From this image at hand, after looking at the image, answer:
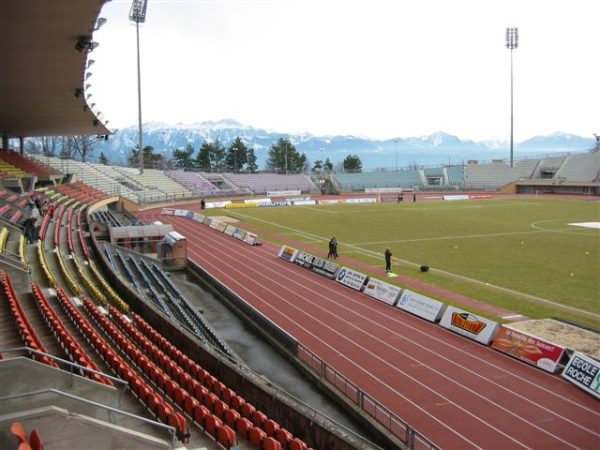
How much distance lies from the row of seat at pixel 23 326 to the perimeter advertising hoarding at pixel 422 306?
12.0m

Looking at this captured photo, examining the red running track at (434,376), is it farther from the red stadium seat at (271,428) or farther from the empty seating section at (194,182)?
the empty seating section at (194,182)

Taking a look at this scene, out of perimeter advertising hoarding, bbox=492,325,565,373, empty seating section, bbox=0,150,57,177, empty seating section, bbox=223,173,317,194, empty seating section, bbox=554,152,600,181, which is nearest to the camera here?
perimeter advertising hoarding, bbox=492,325,565,373

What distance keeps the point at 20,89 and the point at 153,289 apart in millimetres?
11378

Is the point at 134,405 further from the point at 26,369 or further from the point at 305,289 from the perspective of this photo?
the point at 305,289

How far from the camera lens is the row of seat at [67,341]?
9.34 meters

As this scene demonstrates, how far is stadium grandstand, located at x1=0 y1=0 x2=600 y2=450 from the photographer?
298 inches

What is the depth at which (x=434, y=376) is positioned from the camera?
13.6m

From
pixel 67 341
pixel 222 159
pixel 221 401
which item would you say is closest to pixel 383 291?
pixel 221 401

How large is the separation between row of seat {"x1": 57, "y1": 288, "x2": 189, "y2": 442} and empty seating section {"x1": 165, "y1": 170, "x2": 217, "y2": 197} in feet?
225

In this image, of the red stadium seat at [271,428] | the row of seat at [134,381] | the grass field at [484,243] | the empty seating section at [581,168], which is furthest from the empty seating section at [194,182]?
the red stadium seat at [271,428]

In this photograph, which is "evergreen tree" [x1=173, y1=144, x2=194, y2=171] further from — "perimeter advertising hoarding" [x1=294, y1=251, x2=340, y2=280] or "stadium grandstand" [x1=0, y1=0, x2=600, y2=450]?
"perimeter advertising hoarding" [x1=294, y1=251, x2=340, y2=280]

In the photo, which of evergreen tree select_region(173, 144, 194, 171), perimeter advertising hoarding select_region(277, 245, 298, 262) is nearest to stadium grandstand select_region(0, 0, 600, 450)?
perimeter advertising hoarding select_region(277, 245, 298, 262)

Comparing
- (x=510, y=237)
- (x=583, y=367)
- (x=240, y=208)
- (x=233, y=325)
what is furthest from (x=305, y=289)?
(x=240, y=208)

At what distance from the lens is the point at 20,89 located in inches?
961
